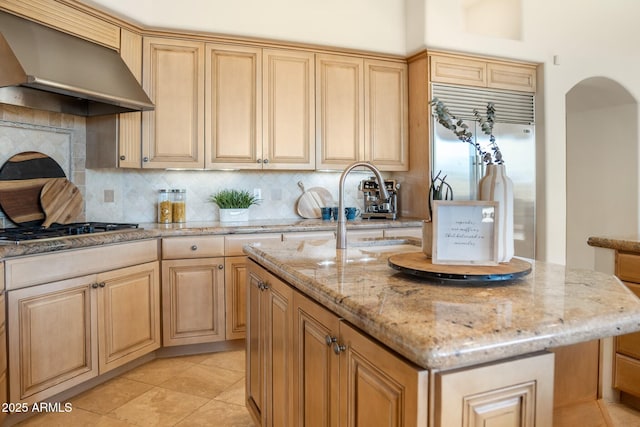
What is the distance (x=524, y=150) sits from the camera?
3988 millimetres

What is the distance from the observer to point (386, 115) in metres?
3.92

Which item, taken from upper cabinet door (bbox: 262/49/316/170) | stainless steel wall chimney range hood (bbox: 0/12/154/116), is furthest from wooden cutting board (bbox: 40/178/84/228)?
upper cabinet door (bbox: 262/49/316/170)

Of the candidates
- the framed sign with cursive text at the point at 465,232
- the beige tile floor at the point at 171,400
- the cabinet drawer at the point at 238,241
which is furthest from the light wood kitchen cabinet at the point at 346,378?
the cabinet drawer at the point at 238,241

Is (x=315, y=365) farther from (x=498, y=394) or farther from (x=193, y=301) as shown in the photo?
(x=193, y=301)

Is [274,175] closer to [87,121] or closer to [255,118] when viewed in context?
[255,118]

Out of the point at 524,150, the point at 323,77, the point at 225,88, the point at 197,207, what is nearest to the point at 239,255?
the point at 197,207

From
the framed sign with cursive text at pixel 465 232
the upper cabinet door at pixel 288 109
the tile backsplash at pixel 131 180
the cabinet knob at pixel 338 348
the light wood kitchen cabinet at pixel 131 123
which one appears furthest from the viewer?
the upper cabinet door at pixel 288 109

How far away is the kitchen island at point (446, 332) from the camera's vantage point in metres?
0.76

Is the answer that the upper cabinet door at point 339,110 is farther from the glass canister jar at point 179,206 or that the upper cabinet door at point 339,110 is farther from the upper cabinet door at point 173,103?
the glass canister jar at point 179,206

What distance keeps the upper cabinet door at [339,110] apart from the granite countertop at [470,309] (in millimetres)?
2397

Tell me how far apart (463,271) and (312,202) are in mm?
2873

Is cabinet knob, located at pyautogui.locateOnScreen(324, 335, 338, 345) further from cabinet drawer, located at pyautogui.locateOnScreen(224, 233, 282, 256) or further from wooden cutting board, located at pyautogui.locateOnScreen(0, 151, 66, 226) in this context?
wooden cutting board, located at pyautogui.locateOnScreen(0, 151, 66, 226)

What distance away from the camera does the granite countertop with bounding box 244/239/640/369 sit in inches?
30.0

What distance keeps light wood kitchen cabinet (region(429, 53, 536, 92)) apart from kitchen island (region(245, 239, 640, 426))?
275 centimetres
